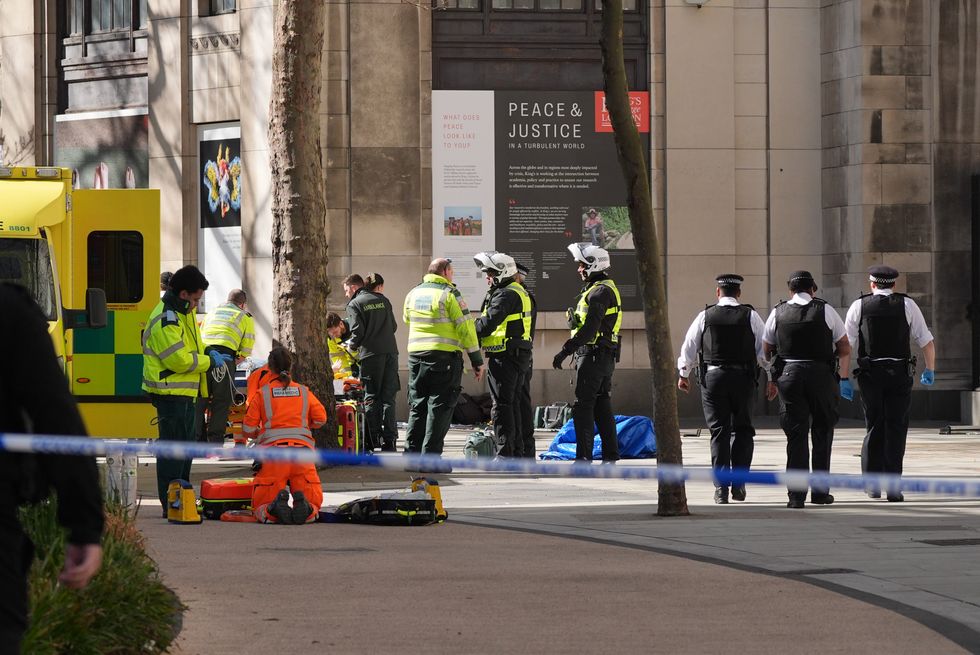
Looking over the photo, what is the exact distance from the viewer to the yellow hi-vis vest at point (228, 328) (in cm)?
1714

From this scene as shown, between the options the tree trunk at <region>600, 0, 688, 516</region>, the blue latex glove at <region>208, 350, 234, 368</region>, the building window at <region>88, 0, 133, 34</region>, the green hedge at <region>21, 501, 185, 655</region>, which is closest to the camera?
the green hedge at <region>21, 501, 185, 655</region>

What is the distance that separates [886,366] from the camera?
13.2 m

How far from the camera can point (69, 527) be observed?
4043 millimetres

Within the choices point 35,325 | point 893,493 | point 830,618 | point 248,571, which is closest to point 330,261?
point 893,493

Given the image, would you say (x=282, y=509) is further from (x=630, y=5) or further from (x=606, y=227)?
(x=630, y=5)

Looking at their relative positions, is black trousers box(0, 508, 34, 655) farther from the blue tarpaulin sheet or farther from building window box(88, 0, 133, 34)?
building window box(88, 0, 133, 34)

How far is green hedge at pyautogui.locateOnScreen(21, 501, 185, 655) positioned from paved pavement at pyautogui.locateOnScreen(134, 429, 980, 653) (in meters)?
0.36

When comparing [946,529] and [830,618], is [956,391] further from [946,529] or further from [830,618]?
[830,618]

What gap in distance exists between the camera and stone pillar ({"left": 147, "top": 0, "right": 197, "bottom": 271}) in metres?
24.4

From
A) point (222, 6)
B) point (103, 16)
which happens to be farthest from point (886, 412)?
point (103, 16)

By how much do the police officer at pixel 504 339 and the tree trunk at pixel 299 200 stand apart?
56.2 inches

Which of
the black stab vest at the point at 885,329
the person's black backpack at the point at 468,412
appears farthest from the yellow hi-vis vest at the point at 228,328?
the black stab vest at the point at 885,329

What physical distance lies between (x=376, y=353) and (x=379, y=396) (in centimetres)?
51

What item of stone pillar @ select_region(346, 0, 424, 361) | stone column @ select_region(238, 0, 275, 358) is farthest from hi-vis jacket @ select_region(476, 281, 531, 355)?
stone column @ select_region(238, 0, 275, 358)
